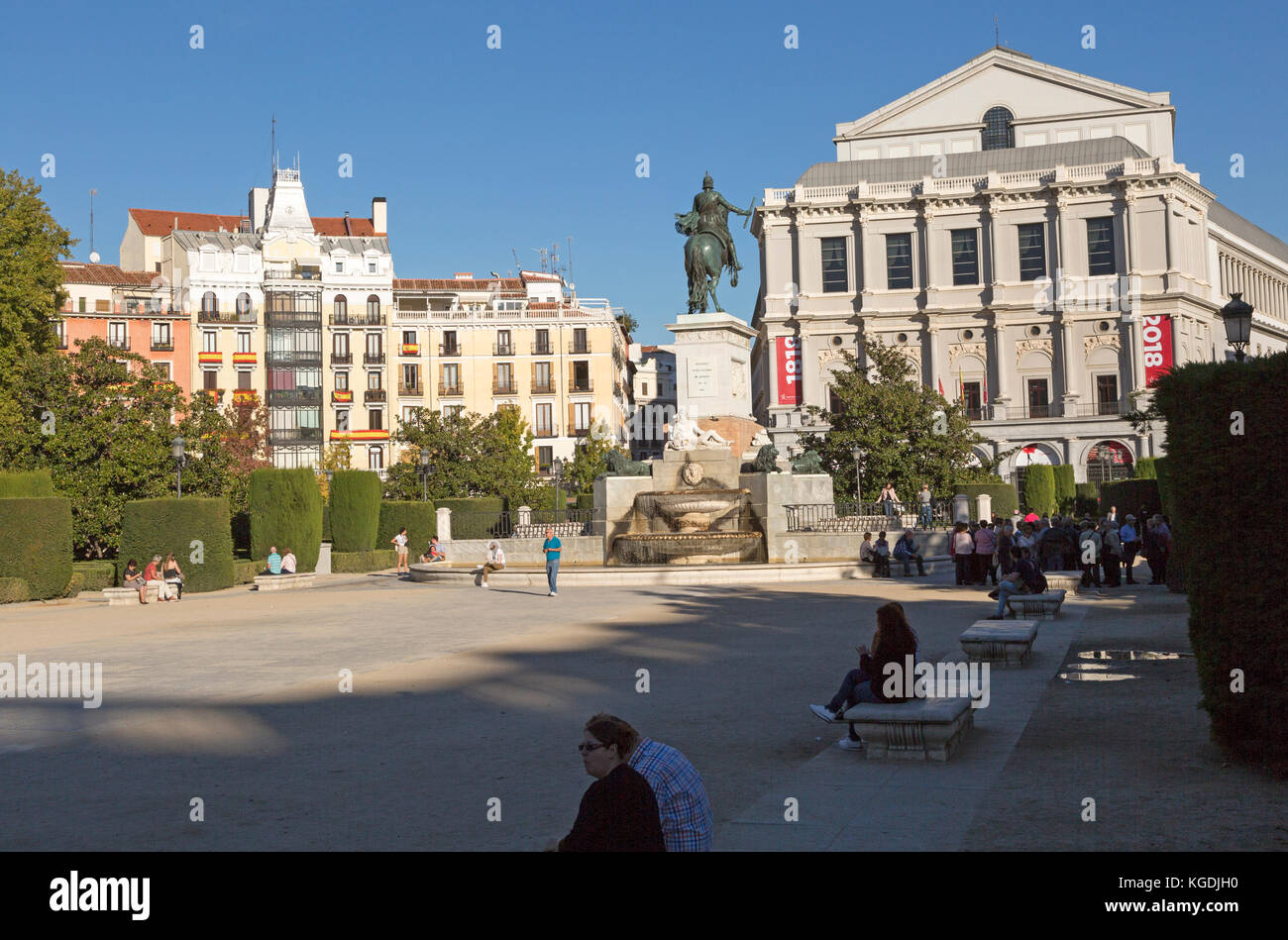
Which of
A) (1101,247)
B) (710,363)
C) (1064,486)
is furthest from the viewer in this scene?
(1101,247)

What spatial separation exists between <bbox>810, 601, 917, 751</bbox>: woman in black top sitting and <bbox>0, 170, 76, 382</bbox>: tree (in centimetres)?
3693

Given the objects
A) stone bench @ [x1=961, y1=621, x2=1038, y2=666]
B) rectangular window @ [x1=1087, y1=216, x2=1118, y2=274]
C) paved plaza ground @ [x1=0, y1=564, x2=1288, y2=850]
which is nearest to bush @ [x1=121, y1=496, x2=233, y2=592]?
paved plaza ground @ [x1=0, y1=564, x2=1288, y2=850]

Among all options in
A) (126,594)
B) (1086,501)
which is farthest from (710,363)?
(1086,501)

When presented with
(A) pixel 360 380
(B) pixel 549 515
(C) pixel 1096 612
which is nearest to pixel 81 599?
(B) pixel 549 515

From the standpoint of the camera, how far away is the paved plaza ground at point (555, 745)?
259 inches

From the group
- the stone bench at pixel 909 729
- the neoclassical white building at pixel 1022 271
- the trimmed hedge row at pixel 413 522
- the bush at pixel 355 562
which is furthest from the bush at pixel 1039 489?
the stone bench at pixel 909 729

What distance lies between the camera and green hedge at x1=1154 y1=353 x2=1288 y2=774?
746 cm

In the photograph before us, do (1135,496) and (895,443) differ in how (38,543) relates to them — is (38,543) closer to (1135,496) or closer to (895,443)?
(895,443)

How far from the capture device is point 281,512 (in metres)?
37.0

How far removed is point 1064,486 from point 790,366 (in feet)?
73.6

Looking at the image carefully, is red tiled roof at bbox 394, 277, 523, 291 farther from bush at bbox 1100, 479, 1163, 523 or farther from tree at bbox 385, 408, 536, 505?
bush at bbox 1100, 479, 1163, 523

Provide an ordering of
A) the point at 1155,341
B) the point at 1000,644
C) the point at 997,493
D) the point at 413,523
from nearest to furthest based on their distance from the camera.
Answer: the point at 1000,644, the point at 413,523, the point at 997,493, the point at 1155,341

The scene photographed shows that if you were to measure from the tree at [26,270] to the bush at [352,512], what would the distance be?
11.5 m

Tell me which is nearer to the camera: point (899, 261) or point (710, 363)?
point (710, 363)
